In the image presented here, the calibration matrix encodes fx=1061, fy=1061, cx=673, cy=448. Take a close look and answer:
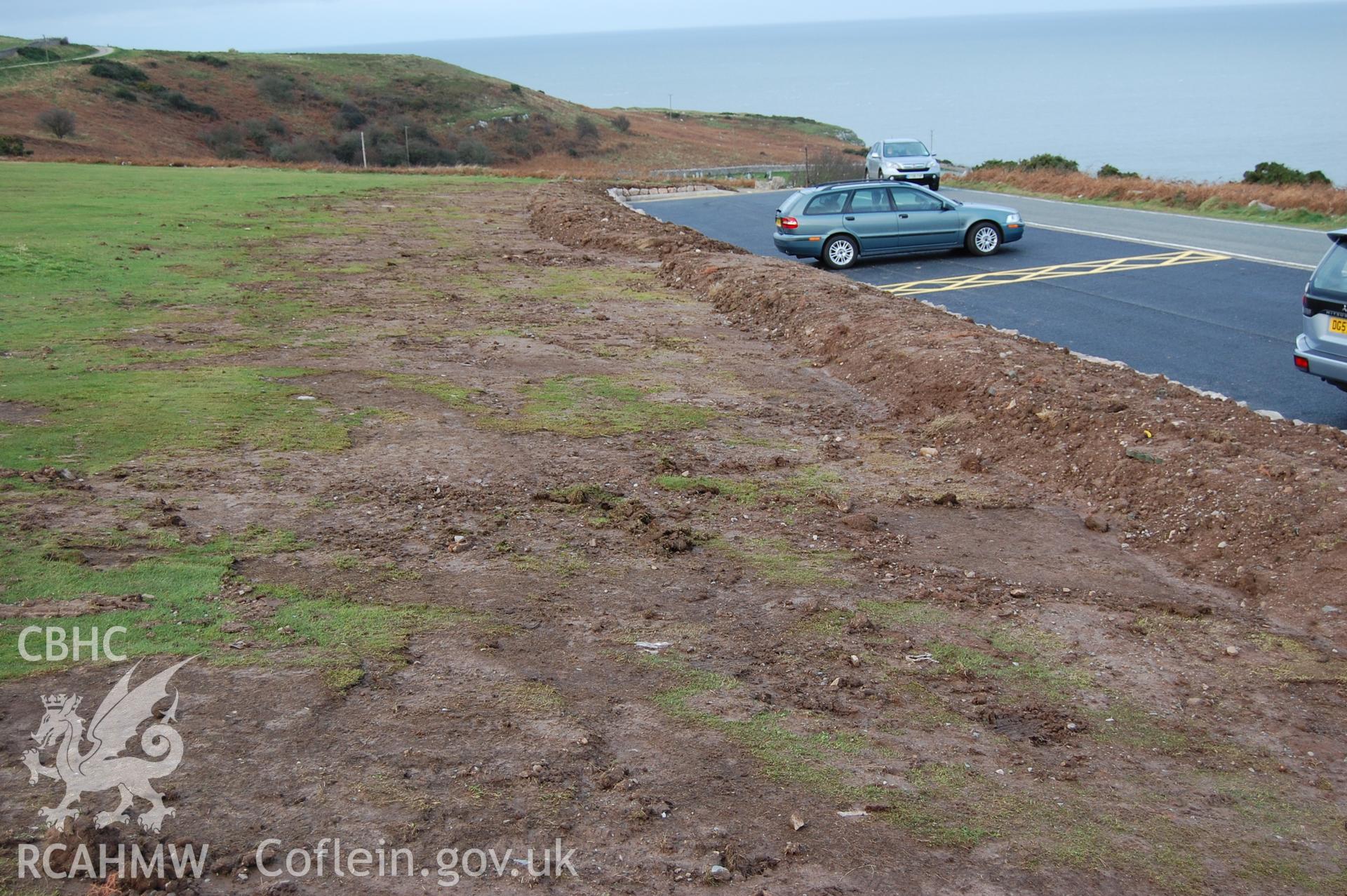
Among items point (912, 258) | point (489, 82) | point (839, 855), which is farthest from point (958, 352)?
point (489, 82)

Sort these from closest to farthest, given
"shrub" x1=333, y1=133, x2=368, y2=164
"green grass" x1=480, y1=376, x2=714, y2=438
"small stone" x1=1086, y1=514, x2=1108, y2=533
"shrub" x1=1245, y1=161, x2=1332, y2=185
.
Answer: "small stone" x1=1086, y1=514, x2=1108, y2=533, "green grass" x1=480, y1=376, x2=714, y2=438, "shrub" x1=1245, y1=161, x2=1332, y2=185, "shrub" x1=333, y1=133, x2=368, y2=164

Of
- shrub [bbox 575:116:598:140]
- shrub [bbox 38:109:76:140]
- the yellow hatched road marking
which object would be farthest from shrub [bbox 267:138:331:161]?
the yellow hatched road marking

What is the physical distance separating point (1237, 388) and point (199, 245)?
1705 cm

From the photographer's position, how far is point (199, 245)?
63.6ft

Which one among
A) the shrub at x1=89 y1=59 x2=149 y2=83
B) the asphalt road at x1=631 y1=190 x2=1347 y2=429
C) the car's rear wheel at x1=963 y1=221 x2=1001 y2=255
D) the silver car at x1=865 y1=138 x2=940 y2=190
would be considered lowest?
the asphalt road at x1=631 y1=190 x2=1347 y2=429

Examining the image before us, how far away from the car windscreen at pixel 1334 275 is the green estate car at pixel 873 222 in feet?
36.3

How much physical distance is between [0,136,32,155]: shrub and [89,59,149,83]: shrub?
114 ft

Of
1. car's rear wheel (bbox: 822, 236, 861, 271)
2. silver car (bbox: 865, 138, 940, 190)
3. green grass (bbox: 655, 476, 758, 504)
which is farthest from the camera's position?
silver car (bbox: 865, 138, 940, 190)

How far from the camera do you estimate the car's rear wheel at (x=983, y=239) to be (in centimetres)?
2030

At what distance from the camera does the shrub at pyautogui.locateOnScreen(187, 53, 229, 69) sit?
89.9m

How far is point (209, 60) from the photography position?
3588 inches

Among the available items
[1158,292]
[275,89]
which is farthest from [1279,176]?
[275,89]

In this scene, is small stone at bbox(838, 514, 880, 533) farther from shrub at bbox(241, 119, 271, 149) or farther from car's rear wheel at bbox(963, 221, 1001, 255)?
shrub at bbox(241, 119, 271, 149)

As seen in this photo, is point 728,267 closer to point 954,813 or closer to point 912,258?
point 912,258
